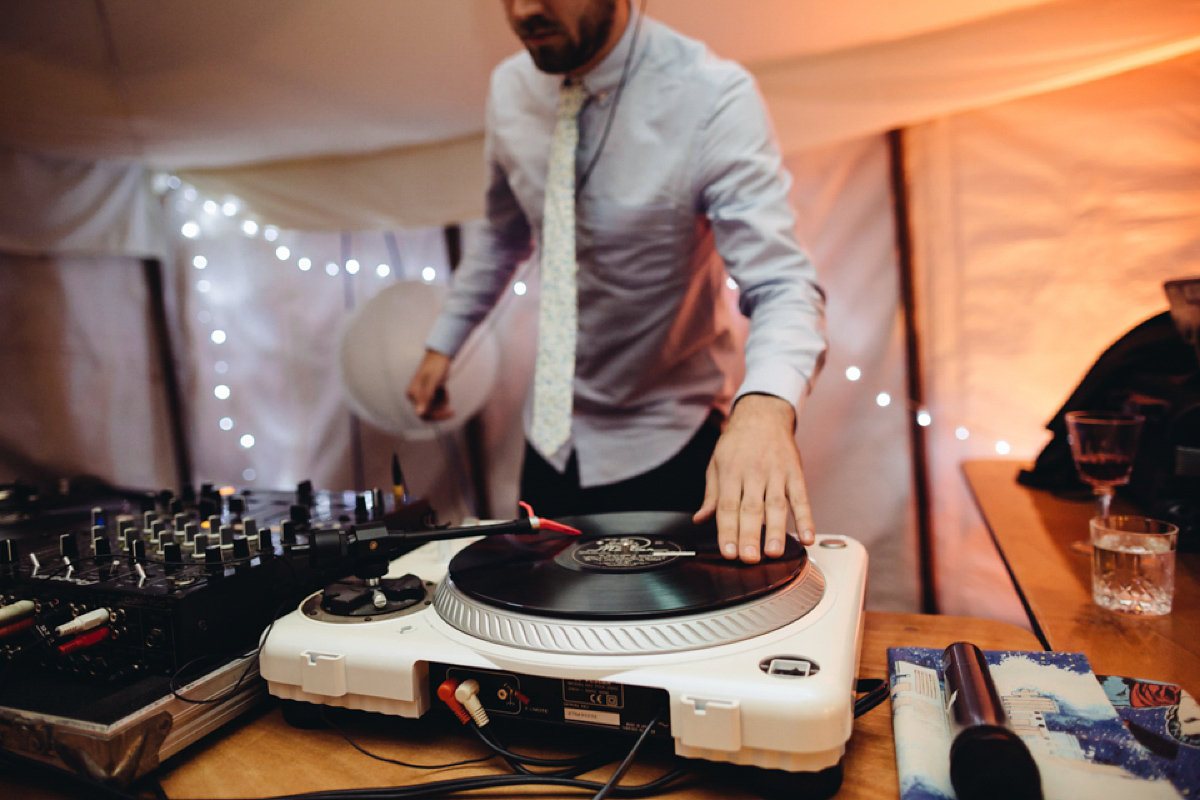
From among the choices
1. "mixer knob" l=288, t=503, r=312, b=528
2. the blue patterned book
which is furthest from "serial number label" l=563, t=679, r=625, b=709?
"mixer knob" l=288, t=503, r=312, b=528

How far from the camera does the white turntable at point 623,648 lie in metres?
0.52

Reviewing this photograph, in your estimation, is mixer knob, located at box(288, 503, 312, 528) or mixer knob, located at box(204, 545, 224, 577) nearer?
mixer knob, located at box(204, 545, 224, 577)

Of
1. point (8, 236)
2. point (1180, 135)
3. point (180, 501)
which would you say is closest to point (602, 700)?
point (180, 501)

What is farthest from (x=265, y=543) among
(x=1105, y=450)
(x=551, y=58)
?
(x=1105, y=450)

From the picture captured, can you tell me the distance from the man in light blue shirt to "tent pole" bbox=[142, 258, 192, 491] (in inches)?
92.4

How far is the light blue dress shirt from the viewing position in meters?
1.20

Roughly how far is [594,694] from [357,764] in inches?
9.6

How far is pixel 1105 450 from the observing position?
3.85 ft

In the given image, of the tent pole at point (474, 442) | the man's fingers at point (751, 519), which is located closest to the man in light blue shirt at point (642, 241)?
the man's fingers at point (751, 519)

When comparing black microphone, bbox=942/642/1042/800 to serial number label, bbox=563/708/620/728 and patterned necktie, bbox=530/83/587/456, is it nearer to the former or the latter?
serial number label, bbox=563/708/620/728

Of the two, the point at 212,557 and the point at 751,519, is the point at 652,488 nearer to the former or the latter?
the point at 751,519

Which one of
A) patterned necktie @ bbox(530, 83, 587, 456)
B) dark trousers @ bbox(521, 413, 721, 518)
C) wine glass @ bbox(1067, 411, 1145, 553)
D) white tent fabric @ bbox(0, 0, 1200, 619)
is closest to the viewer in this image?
wine glass @ bbox(1067, 411, 1145, 553)

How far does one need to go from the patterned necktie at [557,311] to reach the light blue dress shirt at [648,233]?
0.07 meters

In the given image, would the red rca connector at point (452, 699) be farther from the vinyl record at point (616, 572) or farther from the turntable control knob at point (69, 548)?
the turntable control knob at point (69, 548)
